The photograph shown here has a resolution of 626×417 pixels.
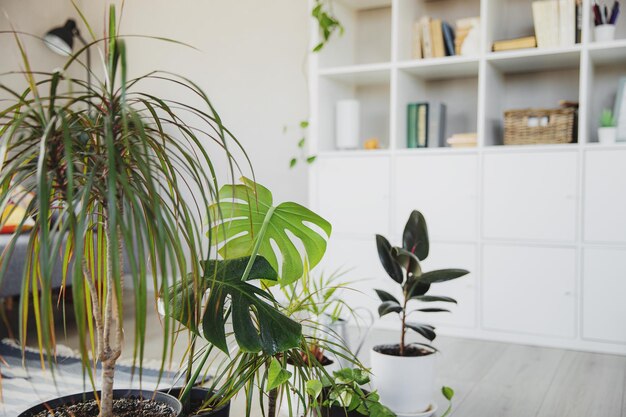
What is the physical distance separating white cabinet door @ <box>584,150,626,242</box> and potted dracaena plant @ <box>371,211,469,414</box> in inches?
48.0

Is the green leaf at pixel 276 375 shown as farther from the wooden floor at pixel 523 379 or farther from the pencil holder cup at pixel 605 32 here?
the pencil holder cup at pixel 605 32

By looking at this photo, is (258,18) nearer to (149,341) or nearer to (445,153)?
(445,153)

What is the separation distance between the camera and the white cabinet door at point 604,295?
→ 2654 mm

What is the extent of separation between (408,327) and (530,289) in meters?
1.32

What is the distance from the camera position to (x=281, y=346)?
1.19 metres

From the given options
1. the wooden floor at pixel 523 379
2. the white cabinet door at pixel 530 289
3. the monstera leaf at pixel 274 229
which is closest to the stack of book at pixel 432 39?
the white cabinet door at pixel 530 289

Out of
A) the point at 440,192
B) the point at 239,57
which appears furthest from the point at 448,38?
the point at 239,57

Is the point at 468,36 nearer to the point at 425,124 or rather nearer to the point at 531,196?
the point at 425,124

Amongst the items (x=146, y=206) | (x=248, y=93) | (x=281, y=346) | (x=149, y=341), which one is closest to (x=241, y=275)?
(x=281, y=346)

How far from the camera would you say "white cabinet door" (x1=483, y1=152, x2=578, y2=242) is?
9.00 ft

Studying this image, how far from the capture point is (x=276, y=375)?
1.30 m

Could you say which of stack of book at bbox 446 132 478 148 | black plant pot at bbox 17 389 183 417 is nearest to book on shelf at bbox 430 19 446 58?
stack of book at bbox 446 132 478 148

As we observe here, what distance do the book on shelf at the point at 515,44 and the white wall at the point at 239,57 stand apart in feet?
3.74

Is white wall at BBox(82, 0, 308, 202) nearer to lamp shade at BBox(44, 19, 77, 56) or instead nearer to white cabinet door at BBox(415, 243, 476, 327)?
lamp shade at BBox(44, 19, 77, 56)
